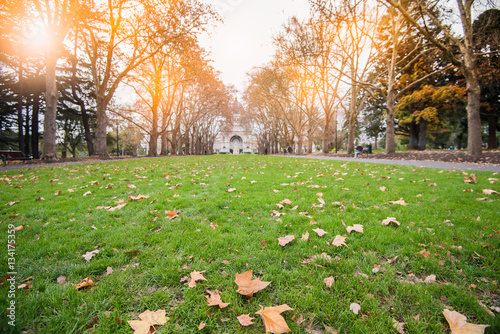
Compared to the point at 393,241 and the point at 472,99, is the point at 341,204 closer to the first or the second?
the point at 393,241

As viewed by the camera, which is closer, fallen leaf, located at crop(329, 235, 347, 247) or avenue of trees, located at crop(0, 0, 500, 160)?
fallen leaf, located at crop(329, 235, 347, 247)

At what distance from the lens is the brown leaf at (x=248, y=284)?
1.48 m

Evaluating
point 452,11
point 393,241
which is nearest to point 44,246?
point 393,241

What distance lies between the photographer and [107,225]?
8.86ft

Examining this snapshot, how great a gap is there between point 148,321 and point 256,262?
3.09 feet

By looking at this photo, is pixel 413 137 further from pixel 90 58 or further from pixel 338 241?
pixel 90 58

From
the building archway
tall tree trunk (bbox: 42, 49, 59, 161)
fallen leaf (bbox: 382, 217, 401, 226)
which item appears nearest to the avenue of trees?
tall tree trunk (bbox: 42, 49, 59, 161)

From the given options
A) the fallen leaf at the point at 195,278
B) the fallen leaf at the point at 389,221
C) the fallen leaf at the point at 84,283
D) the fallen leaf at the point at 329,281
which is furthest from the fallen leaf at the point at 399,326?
the fallen leaf at the point at 84,283

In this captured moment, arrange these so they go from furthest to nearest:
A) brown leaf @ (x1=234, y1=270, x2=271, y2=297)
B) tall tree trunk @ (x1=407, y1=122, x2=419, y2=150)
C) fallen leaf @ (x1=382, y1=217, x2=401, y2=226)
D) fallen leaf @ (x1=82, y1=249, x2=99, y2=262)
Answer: tall tree trunk @ (x1=407, y1=122, x2=419, y2=150) < fallen leaf @ (x1=382, y1=217, x2=401, y2=226) < fallen leaf @ (x1=82, y1=249, x2=99, y2=262) < brown leaf @ (x1=234, y1=270, x2=271, y2=297)

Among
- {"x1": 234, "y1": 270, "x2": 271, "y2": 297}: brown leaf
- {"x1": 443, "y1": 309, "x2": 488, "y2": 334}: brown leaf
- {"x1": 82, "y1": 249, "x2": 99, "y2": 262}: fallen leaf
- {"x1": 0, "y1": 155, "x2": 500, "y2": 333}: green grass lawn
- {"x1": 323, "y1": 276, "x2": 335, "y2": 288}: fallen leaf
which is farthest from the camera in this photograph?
{"x1": 82, "y1": 249, "x2": 99, "y2": 262}: fallen leaf

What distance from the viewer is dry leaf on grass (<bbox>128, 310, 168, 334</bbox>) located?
3.99ft

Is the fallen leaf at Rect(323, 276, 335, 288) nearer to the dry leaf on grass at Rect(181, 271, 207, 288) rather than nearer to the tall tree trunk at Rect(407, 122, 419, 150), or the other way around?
the dry leaf on grass at Rect(181, 271, 207, 288)

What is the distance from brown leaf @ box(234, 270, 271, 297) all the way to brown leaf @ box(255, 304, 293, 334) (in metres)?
0.17

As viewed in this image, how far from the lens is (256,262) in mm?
1895
